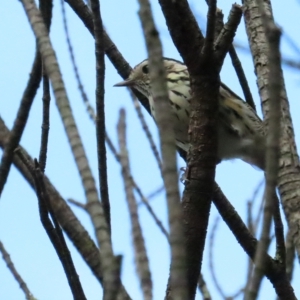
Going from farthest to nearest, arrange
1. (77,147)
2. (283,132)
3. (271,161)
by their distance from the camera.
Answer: (283,132) → (77,147) → (271,161)

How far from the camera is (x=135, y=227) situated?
10.00 feet

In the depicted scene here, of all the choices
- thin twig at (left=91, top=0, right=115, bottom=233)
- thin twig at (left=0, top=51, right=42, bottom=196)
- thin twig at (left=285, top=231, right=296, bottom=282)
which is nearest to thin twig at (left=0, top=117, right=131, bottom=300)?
thin twig at (left=0, top=51, right=42, bottom=196)

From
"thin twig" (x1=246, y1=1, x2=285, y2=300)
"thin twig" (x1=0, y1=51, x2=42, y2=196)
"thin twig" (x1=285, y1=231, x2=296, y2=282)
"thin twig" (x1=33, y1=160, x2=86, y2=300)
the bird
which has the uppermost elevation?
the bird

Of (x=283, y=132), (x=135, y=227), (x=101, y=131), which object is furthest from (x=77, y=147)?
(x=283, y=132)

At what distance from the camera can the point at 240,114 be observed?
5.05 metres

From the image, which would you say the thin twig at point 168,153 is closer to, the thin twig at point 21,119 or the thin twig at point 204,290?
the thin twig at point 21,119

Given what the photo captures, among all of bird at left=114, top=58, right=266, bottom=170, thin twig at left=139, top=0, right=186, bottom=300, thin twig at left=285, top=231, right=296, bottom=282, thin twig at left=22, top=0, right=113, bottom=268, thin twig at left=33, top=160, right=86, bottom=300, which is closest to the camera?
thin twig at left=139, top=0, right=186, bottom=300

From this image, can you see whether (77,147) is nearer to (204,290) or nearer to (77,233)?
(77,233)

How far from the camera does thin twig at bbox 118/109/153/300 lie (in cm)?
246

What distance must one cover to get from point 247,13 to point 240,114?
49.9 inches

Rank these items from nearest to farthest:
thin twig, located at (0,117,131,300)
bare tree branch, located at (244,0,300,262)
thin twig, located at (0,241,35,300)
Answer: thin twig, located at (0,117,131,300), thin twig, located at (0,241,35,300), bare tree branch, located at (244,0,300,262)

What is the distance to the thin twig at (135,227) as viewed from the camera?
246 cm

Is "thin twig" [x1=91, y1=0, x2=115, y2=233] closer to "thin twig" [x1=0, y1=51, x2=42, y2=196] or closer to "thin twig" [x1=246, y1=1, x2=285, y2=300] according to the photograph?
"thin twig" [x1=0, y1=51, x2=42, y2=196]

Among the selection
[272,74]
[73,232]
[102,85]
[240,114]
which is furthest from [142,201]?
[272,74]
